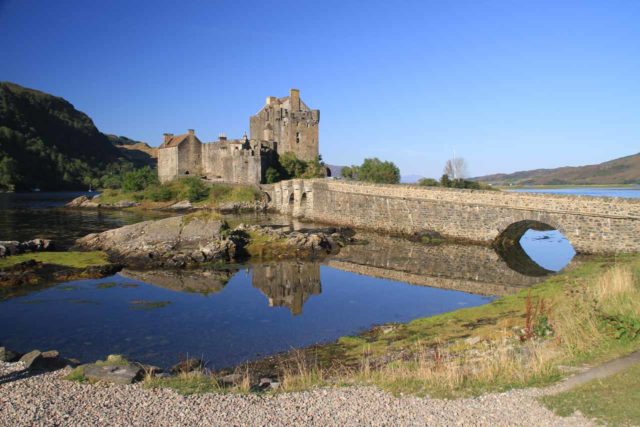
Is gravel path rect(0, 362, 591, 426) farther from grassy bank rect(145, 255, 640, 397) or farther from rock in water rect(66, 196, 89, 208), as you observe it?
rock in water rect(66, 196, 89, 208)

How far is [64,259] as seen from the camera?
26.4 metres

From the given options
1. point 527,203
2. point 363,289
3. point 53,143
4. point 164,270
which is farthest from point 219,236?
point 53,143

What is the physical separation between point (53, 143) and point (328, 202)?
121545 millimetres

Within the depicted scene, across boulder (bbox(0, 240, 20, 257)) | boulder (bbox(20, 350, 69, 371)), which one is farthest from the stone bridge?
boulder (bbox(20, 350, 69, 371))

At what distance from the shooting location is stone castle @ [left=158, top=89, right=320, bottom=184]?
216 ft

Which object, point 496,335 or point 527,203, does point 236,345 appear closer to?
point 496,335

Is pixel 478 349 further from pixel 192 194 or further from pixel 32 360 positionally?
pixel 192 194

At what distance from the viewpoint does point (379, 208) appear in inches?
1558

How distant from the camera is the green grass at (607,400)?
6621 millimetres

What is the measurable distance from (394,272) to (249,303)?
8.67 m

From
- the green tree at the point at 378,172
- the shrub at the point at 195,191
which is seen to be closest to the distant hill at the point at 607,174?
the green tree at the point at 378,172

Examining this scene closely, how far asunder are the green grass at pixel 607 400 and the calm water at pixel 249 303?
803cm

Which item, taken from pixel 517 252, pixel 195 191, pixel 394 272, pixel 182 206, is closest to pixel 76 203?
pixel 182 206

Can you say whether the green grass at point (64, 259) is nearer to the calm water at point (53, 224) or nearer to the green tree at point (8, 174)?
the calm water at point (53, 224)
